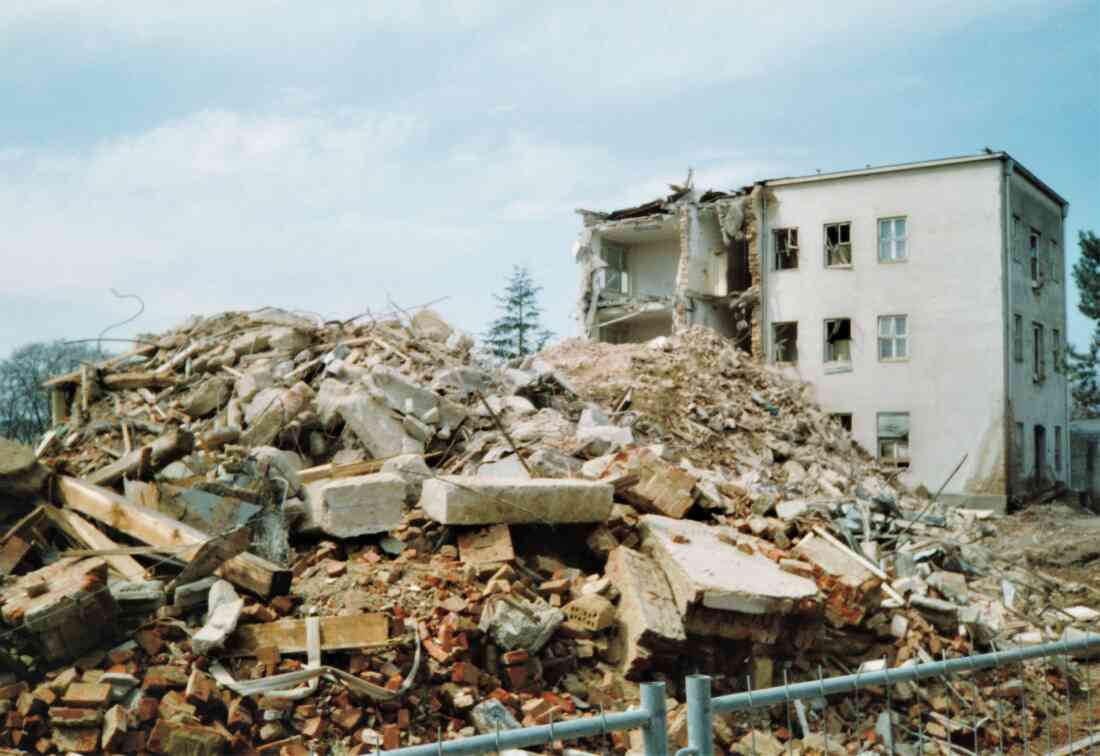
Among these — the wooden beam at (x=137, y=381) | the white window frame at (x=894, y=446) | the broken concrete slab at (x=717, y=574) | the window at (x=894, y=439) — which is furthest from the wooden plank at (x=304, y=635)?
the window at (x=894, y=439)

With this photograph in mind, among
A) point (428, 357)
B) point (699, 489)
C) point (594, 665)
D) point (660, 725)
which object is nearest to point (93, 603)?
point (594, 665)

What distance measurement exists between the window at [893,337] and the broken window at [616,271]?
837 centimetres

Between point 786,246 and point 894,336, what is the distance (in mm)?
3863

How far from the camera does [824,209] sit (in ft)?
85.7

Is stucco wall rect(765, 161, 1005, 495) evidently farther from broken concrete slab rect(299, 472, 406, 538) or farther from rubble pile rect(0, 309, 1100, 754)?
broken concrete slab rect(299, 472, 406, 538)

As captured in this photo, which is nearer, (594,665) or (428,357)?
(594,665)

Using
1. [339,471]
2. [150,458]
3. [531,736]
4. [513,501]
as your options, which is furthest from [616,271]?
[531,736]

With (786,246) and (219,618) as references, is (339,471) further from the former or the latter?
(786,246)

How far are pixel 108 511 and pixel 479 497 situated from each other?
9.40 ft

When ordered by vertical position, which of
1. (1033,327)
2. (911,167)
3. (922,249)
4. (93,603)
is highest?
(911,167)

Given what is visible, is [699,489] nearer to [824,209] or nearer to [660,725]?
[660,725]

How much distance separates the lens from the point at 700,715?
275 centimetres

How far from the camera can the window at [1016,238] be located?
2480 centimetres

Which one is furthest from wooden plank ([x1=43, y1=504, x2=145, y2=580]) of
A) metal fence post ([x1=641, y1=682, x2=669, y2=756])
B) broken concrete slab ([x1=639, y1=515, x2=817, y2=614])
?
metal fence post ([x1=641, y1=682, x2=669, y2=756])
